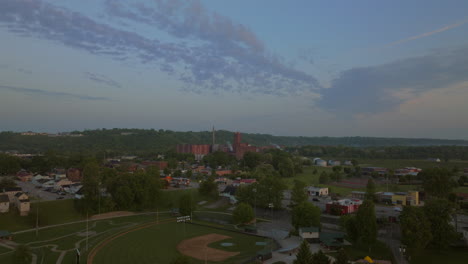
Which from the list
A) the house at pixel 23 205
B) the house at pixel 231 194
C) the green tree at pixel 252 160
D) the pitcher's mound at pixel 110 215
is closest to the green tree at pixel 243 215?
the house at pixel 231 194

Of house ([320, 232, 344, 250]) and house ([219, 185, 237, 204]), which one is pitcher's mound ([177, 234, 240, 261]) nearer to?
house ([320, 232, 344, 250])

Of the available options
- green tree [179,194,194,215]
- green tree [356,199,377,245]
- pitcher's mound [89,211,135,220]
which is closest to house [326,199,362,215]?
green tree [356,199,377,245]

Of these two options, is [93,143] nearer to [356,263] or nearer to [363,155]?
[363,155]

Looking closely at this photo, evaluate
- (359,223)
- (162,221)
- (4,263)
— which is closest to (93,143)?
(162,221)

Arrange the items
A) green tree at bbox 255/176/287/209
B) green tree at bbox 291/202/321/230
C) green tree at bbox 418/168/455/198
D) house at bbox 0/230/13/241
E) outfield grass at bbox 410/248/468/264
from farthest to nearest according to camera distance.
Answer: green tree at bbox 418/168/455/198, green tree at bbox 255/176/287/209, green tree at bbox 291/202/321/230, house at bbox 0/230/13/241, outfield grass at bbox 410/248/468/264

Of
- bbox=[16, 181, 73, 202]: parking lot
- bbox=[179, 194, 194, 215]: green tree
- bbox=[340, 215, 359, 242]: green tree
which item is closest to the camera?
bbox=[340, 215, 359, 242]: green tree

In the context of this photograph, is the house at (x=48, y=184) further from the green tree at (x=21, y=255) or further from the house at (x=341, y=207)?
the house at (x=341, y=207)

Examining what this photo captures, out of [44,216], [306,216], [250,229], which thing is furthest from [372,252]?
[44,216]
